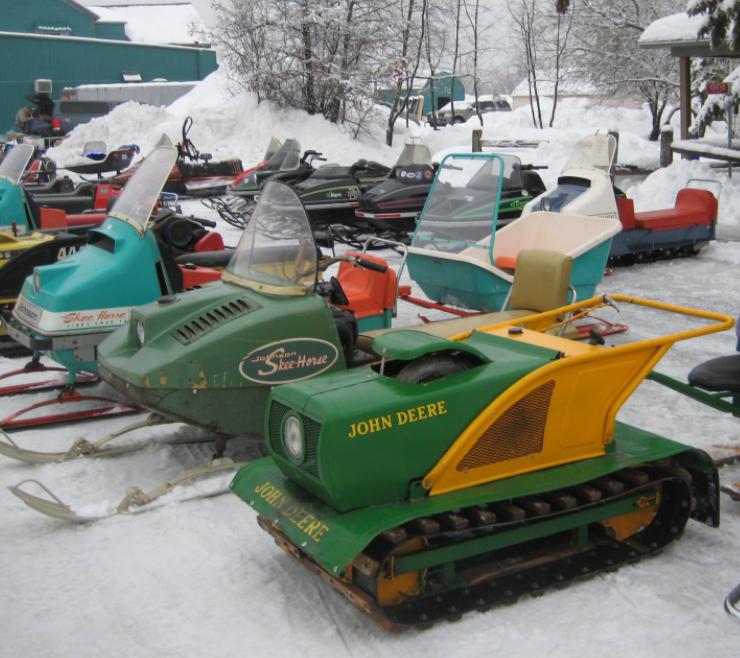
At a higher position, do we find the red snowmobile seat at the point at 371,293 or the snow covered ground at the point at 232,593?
the red snowmobile seat at the point at 371,293

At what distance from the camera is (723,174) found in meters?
15.6

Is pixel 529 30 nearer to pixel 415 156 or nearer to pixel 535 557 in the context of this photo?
pixel 415 156

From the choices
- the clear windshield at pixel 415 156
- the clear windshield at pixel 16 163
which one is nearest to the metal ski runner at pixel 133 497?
the clear windshield at pixel 16 163

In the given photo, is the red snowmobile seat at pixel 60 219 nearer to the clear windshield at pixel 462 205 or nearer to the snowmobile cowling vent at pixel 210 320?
the clear windshield at pixel 462 205

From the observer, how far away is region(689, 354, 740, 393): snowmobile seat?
14.9 ft

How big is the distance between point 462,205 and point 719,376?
3.87 metres

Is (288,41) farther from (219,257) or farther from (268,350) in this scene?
(268,350)

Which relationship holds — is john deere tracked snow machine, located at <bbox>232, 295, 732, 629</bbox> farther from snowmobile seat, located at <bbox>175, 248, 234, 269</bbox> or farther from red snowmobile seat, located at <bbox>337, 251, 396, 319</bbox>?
snowmobile seat, located at <bbox>175, 248, 234, 269</bbox>

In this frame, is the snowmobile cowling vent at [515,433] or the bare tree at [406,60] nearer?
the snowmobile cowling vent at [515,433]

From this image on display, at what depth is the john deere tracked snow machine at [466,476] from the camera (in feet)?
11.6

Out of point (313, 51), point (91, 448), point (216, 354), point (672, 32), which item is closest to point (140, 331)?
point (216, 354)

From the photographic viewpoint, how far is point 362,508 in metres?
3.59

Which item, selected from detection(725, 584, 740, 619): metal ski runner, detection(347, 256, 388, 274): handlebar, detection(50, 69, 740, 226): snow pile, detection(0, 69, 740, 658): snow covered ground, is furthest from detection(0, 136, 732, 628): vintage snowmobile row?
detection(50, 69, 740, 226): snow pile

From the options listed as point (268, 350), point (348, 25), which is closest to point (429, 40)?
point (348, 25)
